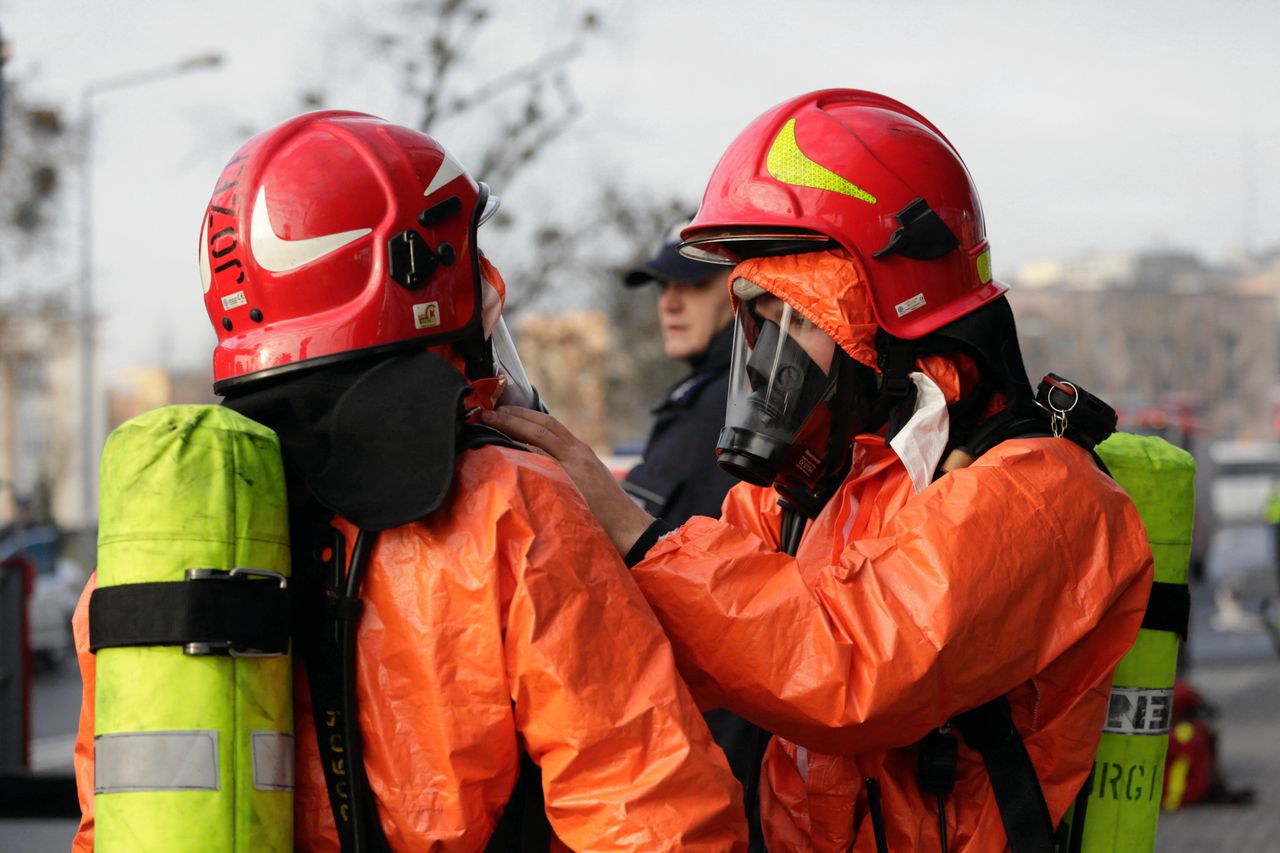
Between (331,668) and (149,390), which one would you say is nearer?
(331,668)

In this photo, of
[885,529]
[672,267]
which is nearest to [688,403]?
[672,267]

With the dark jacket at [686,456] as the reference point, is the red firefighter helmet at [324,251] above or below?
above

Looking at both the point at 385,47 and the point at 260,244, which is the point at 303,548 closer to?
the point at 260,244

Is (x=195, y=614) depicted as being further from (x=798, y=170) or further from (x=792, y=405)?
(x=798, y=170)

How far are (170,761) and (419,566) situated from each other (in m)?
0.42

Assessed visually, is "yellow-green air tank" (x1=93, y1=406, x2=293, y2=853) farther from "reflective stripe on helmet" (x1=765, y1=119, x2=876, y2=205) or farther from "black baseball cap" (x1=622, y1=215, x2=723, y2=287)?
"black baseball cap" (x1=622, y1=215, x2=723, y2=287)

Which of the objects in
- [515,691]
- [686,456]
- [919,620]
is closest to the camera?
[515,691]

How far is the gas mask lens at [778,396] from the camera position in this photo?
256 cm

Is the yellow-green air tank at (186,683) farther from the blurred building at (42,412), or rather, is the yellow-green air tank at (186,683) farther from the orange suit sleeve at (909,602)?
the blurred building at (42,412)

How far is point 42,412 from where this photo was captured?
6025 cm

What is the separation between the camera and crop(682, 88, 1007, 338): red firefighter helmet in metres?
2.55

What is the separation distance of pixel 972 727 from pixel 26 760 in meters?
5.79

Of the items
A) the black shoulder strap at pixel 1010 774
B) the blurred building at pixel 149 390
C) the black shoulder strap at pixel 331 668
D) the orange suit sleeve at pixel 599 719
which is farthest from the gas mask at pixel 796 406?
the blurred building at pixel 149 390

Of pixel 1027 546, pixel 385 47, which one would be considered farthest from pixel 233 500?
pixel 385 47
